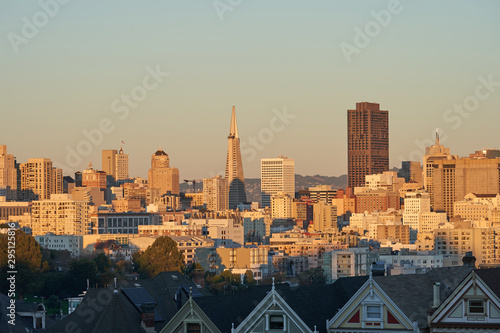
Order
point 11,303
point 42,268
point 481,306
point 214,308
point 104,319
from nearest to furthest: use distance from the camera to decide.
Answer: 1. point 481,306
2. point 214,308
3. point 104,319
4. point 11,303
5. point 42,268

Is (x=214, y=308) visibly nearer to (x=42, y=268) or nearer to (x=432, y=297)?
(x=432, y=297)

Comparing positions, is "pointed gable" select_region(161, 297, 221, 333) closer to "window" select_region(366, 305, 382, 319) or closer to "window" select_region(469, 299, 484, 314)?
"window" select_region(366, 305, 382, 319)

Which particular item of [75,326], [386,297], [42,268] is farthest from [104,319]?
[42,268]

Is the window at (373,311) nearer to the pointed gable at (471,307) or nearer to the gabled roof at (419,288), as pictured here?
the gabled roof at (419,288)

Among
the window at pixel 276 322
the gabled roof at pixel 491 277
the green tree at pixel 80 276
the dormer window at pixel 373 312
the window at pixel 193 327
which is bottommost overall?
the green tree at pixel 80 276

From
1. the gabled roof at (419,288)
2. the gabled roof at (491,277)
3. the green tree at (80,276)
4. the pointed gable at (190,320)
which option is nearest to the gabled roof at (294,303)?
the pointed gable at (190,320)

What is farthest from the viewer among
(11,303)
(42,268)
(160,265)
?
(160,265)

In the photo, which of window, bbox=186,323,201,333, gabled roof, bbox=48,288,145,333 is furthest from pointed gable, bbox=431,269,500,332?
gabled roof, bbox=48,288,145,333
